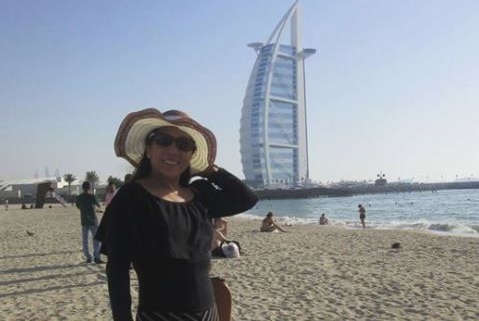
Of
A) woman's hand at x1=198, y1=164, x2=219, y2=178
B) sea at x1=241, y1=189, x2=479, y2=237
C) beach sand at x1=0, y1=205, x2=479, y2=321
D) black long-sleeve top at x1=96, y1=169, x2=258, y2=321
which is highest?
woman's hand at x1=198, y1=164, x2=219, y2=178

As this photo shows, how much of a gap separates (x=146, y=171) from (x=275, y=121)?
9758 cm

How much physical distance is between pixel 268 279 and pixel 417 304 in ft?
7.22

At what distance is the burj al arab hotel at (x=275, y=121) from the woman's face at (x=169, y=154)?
9356cm

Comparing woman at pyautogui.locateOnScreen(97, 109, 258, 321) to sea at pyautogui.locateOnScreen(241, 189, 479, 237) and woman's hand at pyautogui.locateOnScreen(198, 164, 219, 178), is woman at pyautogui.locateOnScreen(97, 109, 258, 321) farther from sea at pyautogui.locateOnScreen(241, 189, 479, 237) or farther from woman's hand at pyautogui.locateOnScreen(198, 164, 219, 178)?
sea at pyautogui.locateOnScreen(241, 189, 479, 237)

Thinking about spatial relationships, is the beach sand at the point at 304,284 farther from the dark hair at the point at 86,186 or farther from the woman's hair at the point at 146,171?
the woman's hair at the point at 146,171

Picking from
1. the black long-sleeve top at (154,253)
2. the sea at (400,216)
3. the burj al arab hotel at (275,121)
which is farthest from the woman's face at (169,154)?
the burj al arab hotel at (275,121)

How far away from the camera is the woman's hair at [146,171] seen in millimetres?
1897

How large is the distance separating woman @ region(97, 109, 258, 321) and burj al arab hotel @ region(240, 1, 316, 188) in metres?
93.6

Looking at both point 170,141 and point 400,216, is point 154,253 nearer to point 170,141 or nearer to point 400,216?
point 170,141

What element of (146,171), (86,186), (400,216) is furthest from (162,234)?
(400,216)

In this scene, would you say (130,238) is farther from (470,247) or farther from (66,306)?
(470,247)

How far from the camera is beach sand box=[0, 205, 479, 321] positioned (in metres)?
5.18

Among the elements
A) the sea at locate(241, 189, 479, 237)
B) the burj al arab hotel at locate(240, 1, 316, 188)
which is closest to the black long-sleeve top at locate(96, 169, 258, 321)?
the sea at locate(241, 189, 479, 237)

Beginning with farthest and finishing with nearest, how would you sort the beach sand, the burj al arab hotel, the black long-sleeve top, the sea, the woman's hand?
1. the burj al arab hotel
2. the sea
3. the beach sand
4. the woman's hand
5. the black long-sleeve top
